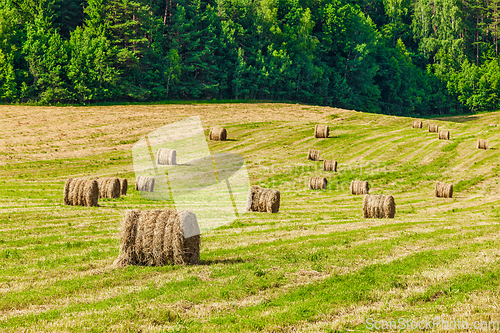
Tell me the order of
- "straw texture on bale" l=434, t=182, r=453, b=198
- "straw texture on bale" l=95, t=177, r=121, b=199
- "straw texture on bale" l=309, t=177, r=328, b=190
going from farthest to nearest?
"straw texture on bale" l=309, t=177, r=328, b=190 < "straw texture on bale" l=434, t=182, r=453, b=198 < "straw texture on bale" l=95, t=177, r=121, b=199

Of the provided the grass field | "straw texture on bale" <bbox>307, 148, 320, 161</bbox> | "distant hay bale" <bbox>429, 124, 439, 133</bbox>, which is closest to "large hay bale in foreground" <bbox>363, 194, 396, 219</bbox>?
the grass field

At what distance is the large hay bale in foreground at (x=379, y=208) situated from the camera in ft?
80.3

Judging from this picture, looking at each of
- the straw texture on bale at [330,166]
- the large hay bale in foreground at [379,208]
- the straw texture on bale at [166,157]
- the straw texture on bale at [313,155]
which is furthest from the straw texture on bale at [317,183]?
the large hay bale in foreground at [379,208]

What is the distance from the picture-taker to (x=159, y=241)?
13.2 metres

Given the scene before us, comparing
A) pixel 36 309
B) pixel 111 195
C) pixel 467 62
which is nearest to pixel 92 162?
pixel 111 195

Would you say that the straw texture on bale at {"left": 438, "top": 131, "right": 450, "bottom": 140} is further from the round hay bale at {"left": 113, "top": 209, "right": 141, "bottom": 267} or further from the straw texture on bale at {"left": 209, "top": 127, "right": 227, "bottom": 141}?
the round hay bale at {"left": 113, "top": 209, "right": 141, "bottom": 267}

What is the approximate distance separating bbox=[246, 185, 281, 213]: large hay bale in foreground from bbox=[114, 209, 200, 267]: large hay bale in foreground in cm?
1246

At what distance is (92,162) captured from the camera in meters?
45.8

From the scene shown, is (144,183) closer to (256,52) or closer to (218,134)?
(218,134)

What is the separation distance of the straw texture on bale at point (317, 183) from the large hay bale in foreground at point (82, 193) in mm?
16827

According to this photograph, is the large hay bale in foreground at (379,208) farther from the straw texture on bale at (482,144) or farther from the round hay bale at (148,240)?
the straw texture on bale at (482,144)

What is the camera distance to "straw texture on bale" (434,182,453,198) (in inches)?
1316

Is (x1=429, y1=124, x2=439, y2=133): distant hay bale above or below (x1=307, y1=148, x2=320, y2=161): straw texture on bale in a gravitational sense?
above

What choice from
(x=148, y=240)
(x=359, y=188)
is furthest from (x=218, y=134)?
(x=148, y=240)
